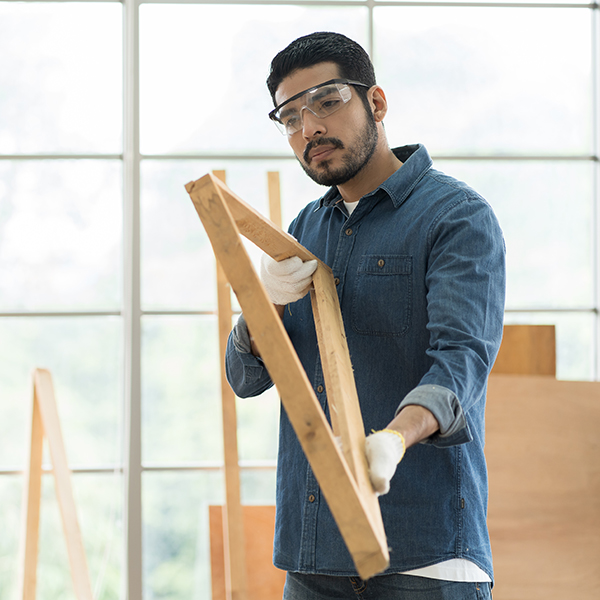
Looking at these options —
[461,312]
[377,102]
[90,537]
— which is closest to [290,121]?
[377,102]

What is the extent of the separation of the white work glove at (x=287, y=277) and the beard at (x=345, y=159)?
7.8 inches

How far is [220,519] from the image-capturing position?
2.49 m

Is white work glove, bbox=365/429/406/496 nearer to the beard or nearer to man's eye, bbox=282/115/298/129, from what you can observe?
the beard

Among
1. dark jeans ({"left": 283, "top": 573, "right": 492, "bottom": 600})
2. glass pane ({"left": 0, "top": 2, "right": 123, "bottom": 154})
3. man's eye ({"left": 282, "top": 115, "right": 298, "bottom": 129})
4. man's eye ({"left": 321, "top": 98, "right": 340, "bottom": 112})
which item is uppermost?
glass pane ({"left": 0, "top": 2, "right": 123, "bottom": 154})

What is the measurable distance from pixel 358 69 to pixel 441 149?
1.65 meters

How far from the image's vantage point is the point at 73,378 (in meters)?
2.74

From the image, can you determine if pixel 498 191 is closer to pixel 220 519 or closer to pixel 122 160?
pixel 122 160

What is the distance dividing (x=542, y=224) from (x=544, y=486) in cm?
123

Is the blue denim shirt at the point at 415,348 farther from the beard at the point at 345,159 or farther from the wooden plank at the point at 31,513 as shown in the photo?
the wooden plank at the point at 31,513

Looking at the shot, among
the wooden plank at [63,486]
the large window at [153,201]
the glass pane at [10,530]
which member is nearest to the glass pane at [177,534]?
the large window at [153,201]

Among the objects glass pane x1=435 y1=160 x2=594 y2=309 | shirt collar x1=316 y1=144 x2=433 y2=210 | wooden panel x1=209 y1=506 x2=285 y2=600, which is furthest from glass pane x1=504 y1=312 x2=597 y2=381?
shirt collar x1=316 y1=144 x2=433 y2=210

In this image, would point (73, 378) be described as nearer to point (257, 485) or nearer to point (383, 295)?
point (257, 485)

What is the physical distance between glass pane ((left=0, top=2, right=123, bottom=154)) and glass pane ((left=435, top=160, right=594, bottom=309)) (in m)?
1.59

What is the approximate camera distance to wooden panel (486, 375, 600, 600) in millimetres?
2262
